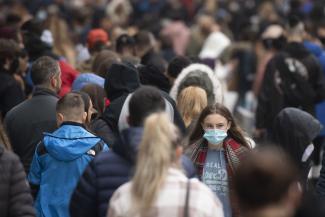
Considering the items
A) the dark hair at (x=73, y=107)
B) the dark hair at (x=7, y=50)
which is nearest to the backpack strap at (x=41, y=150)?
the dark hair at (x=73, y=107)

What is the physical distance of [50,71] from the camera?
8750 mm

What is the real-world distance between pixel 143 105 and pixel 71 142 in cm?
145

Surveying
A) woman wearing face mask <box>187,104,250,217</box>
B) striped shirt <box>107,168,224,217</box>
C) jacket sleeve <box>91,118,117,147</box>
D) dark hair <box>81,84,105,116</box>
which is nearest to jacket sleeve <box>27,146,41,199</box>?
jacket sleeve <box>91,118,117,147</box>

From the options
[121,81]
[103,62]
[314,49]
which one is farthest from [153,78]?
[314,49]

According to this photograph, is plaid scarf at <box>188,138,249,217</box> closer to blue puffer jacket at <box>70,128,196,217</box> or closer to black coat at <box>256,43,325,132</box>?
blue puffer jacket at <box>70,128,196,217</box>

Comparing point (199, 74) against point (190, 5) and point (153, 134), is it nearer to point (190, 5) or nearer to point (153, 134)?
point (153, 134)

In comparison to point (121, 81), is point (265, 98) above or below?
below

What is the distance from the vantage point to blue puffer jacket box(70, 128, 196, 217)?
233 inches

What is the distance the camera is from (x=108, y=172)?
5.96 m

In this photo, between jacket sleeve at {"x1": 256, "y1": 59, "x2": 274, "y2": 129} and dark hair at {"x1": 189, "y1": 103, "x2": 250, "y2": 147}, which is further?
jacket sleeve at {"x1": 256, "y1": 59, "x2": 274, "y2": 129}

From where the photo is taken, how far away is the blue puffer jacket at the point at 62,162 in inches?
287

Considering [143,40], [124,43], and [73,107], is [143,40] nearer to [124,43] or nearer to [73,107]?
[124,43]

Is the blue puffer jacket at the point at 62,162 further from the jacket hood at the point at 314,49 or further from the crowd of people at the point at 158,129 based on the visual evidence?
the jacket hood at the point at 314,49

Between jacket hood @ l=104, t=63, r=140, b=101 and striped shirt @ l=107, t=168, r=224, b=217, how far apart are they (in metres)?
3.27
